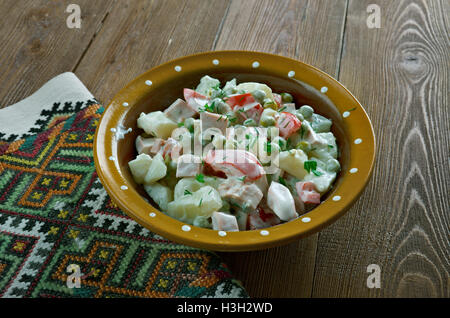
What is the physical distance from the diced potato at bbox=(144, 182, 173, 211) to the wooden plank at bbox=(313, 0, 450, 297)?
1.52 feet

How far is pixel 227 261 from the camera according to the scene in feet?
4.69

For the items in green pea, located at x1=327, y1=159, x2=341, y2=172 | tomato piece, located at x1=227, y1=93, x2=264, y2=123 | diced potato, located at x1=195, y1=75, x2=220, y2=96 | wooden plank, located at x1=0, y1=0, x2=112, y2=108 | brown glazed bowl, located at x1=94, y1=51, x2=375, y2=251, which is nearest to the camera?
brown glazed bowl, located at x1=94, y1=51, x2=375, y2=251

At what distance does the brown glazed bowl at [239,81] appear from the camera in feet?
4.01

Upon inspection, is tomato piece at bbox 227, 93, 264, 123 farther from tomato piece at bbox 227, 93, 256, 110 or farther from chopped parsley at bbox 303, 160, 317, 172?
chopped parsley at bbox 303, 160, 317, 172

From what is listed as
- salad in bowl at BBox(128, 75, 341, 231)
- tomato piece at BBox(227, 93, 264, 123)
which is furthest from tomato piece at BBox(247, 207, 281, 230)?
tomato piece at BBox(227, 93, 264, 123)

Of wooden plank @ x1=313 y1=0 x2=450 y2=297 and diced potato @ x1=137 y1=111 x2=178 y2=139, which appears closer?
wooden plank @ x1=313 y1=0 x2=450 y2=297

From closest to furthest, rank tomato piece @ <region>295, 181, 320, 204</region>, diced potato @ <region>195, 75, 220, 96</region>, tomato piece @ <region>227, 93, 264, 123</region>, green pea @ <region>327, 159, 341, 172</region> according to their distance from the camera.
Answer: tomato piece @ <region>295, 181, 320, 204</region>
green pea @ <region>327, 159, 341, 172</region>
tomato piece @ <region>227, 93, 264, 123</region>
diced potato @ <region>195, 75, 220, 96</region>

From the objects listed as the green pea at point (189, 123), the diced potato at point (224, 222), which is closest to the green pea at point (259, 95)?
the green pea at point (189, 123)

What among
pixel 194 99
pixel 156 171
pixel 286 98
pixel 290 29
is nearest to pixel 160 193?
pixel 156 171

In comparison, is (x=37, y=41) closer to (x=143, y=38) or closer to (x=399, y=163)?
(x=143, y=38)

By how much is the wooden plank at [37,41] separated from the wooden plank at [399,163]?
120cm

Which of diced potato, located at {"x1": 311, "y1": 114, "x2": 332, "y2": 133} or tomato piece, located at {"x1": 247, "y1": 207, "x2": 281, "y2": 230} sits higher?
diced potato, located at {"x1": 311, "y1": 114, "x2": 332, "y2": 133}

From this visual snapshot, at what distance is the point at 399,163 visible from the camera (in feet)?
5.72

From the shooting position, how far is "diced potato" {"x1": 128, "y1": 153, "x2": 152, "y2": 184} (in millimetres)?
1437
